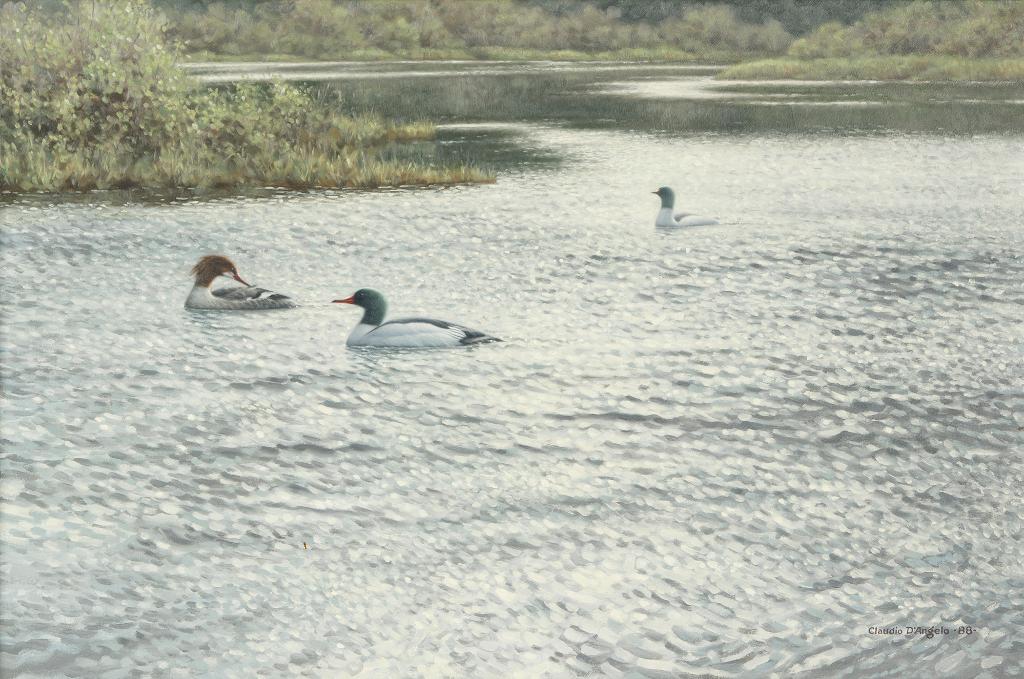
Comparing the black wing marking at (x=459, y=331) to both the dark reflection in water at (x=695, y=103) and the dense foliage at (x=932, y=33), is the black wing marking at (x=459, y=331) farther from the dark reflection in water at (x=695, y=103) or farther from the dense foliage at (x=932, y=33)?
the dense foliage at (x=932, y=33)

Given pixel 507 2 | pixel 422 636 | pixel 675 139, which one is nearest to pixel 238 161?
pixel 675 139

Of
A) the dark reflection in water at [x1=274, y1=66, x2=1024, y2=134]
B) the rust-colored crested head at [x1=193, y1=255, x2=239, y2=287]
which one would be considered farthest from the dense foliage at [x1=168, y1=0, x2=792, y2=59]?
the rust-colored crested head at [x1=193, y1=255, x2=239, y2=287]

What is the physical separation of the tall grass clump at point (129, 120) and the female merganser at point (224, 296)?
1051 centimetres

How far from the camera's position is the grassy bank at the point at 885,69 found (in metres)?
61.0

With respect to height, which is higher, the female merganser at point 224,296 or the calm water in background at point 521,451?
the female merganser at point 224,296

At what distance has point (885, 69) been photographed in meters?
65.3

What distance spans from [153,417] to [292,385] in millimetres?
1306

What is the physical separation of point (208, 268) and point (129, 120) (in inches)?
473

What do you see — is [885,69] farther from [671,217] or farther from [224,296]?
[224,296]

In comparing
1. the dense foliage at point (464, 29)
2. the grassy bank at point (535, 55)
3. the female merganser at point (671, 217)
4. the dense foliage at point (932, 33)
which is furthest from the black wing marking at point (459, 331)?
the dense foliage at point (464, 29)

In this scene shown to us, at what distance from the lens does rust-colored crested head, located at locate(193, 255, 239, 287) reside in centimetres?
1391

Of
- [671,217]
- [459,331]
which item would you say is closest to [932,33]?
[671,217]

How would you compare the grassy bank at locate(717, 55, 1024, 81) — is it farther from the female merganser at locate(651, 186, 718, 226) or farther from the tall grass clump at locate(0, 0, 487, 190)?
the female merganser at locate(651, 186, 718, 226)

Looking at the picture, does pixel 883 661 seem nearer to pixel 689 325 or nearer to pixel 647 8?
pixel 689 325
